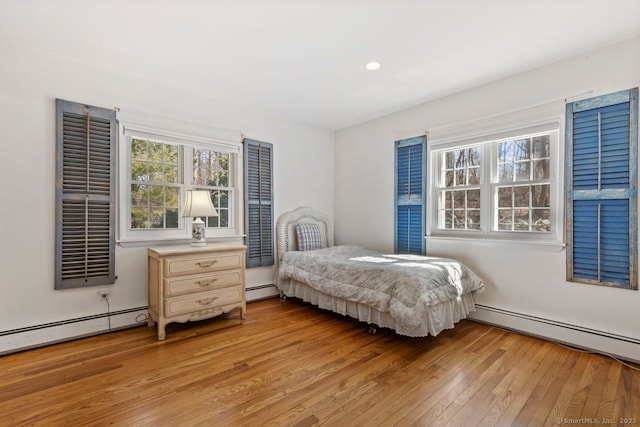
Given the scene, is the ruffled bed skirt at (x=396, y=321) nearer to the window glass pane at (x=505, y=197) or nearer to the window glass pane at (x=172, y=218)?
the window glass pane at (x=505, y=197)

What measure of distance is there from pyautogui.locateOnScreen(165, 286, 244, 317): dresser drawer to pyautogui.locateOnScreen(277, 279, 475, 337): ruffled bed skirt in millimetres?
871

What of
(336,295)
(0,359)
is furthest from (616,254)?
(0,359)

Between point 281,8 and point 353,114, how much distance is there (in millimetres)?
2230

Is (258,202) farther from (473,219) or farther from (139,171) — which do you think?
(473,219)

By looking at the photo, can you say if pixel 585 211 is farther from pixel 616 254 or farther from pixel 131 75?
pixel 131 75

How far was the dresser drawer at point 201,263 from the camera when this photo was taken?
2.78m

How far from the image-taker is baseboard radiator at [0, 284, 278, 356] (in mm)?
2469

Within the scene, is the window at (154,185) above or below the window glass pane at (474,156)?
below

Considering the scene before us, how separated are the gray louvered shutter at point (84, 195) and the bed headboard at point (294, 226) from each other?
1.92 metres

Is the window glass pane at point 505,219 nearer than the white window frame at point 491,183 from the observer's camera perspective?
No

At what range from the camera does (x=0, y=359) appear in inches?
93.0

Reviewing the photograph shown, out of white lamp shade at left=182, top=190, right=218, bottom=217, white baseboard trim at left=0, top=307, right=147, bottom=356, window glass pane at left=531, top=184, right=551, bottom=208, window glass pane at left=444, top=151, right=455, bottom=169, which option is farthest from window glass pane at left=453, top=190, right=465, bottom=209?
white baseboard trim at left=0, top=307, right=147, bottom=356

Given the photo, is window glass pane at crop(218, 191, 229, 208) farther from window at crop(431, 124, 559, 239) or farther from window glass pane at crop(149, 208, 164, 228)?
window at crop(431, 124, 559, 239)

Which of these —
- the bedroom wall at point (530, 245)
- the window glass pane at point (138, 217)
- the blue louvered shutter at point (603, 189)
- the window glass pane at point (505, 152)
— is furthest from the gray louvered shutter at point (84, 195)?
the blue louvered shutter at point (603, 189)
